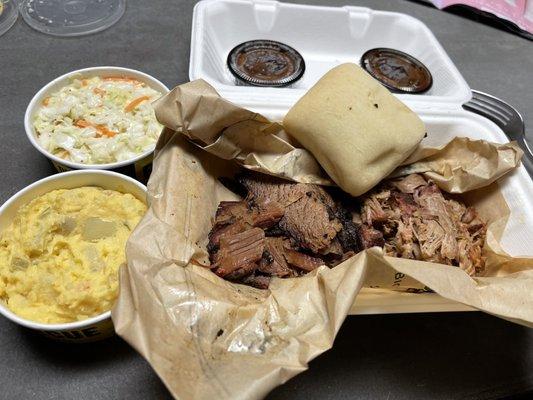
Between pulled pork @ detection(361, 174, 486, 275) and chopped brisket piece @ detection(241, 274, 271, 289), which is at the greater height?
pulled pork @ detection(361, 174, 486, 275)

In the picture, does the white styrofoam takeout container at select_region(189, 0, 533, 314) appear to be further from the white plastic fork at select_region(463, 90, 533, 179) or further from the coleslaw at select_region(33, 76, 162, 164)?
the coleslaw at select_region(33, 76, 162, 164)

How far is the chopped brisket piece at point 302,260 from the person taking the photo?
1000 millimetres

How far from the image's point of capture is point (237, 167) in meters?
1.17

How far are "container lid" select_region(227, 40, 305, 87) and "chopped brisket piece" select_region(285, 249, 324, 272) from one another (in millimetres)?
610

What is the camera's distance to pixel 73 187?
1073 mm

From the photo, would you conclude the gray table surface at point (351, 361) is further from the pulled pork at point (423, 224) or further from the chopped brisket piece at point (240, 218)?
the chopped brisket piece at point (240, 218)

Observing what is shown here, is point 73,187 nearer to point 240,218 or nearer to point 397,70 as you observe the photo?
point 240,218

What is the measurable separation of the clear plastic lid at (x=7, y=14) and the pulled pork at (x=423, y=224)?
1607mm

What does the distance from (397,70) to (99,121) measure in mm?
997

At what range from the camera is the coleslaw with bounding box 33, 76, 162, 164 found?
46.9 inches

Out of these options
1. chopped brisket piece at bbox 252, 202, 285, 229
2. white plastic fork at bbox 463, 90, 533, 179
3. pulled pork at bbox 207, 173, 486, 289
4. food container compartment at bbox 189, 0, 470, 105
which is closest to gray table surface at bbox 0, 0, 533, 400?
pulled pork at bbox 207, 173, 486, 289

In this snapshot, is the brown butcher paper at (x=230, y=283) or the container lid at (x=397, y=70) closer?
the brown butcher paper at (x=230, y=283)

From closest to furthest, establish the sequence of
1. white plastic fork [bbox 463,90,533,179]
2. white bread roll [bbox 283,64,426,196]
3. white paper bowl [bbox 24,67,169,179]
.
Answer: white bread roll [bbox 283,64,426,196]
white paper bowl [bbox 24,67,169,179]
white plastic fork [bbox 463,90,533,179]

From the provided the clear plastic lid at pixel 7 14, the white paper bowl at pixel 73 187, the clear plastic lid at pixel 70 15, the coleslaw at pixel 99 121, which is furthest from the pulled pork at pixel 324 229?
the clear plastic lid at pixel 7 14
